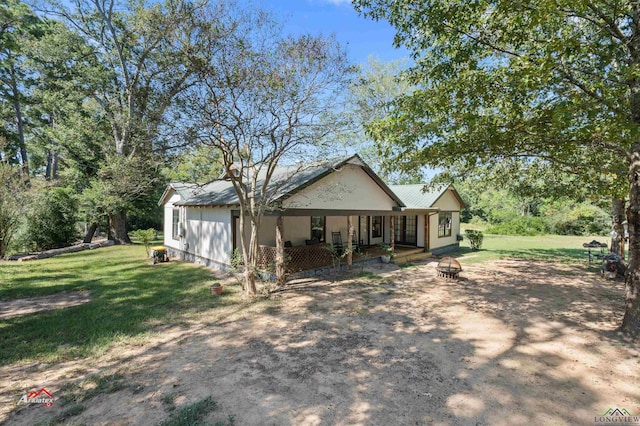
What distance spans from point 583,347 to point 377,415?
4329 mm

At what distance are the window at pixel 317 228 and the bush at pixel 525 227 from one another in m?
25.7

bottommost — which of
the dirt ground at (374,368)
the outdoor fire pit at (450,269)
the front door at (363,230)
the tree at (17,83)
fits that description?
the dirt ground at (374,368)

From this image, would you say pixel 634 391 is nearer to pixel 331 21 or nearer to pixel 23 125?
pixel 331 21

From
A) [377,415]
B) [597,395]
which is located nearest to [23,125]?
[377,415]

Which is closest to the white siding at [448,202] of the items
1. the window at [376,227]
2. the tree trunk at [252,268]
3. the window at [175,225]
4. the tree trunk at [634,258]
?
the window at [376,227]

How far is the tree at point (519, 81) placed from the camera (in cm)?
492

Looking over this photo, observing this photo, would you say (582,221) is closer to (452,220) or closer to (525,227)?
(525,227)

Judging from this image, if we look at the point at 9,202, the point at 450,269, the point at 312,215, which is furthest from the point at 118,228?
the point at 450,269

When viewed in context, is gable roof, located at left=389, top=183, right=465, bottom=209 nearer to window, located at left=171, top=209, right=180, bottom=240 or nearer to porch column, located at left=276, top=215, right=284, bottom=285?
porch column, located at left=276, top=215, right=284, bottom=285

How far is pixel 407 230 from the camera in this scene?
18297mm

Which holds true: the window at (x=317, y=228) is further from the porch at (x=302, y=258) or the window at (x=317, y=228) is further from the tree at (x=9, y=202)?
the tree at (x=9, y=202)

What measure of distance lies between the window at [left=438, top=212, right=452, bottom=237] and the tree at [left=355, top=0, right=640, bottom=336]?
11.7 meters

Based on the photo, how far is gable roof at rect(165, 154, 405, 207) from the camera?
9512 millimetres

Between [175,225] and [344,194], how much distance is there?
9830mm
